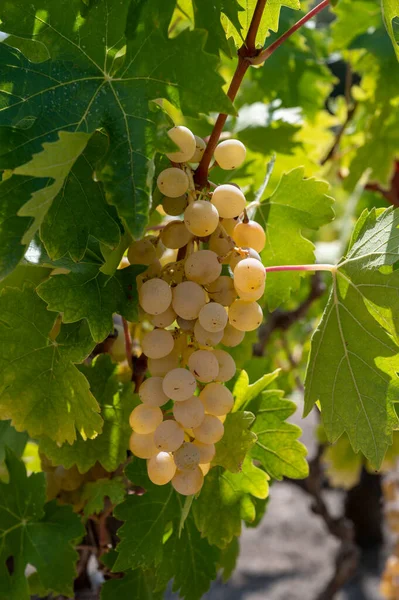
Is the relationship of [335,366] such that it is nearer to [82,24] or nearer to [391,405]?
[391,405]

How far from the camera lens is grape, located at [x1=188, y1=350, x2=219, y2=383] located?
1.75 ft

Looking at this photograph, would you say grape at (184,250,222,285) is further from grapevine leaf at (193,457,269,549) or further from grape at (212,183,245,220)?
grapevine leaf at (193,457,269,549)

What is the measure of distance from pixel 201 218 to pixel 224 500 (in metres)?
0.29

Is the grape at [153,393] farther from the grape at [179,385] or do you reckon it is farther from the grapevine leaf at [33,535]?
the grapevine leaf at [33,535]

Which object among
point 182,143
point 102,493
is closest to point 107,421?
point 102,493

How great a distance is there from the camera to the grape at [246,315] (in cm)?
54

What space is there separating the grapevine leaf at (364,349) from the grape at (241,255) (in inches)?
4.4

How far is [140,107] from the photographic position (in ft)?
1.56

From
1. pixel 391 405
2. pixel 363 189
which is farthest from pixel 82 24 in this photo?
pixel 363 189

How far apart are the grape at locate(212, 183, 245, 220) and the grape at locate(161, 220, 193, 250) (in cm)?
3

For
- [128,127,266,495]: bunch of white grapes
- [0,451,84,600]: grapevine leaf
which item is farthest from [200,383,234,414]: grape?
[0,451,84,600]: grapevine leaf

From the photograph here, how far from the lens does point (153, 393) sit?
0.55 m

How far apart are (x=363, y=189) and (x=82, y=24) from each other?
1261 mm

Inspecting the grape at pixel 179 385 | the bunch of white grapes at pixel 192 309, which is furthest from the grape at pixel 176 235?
the grape at pixel 179 385
